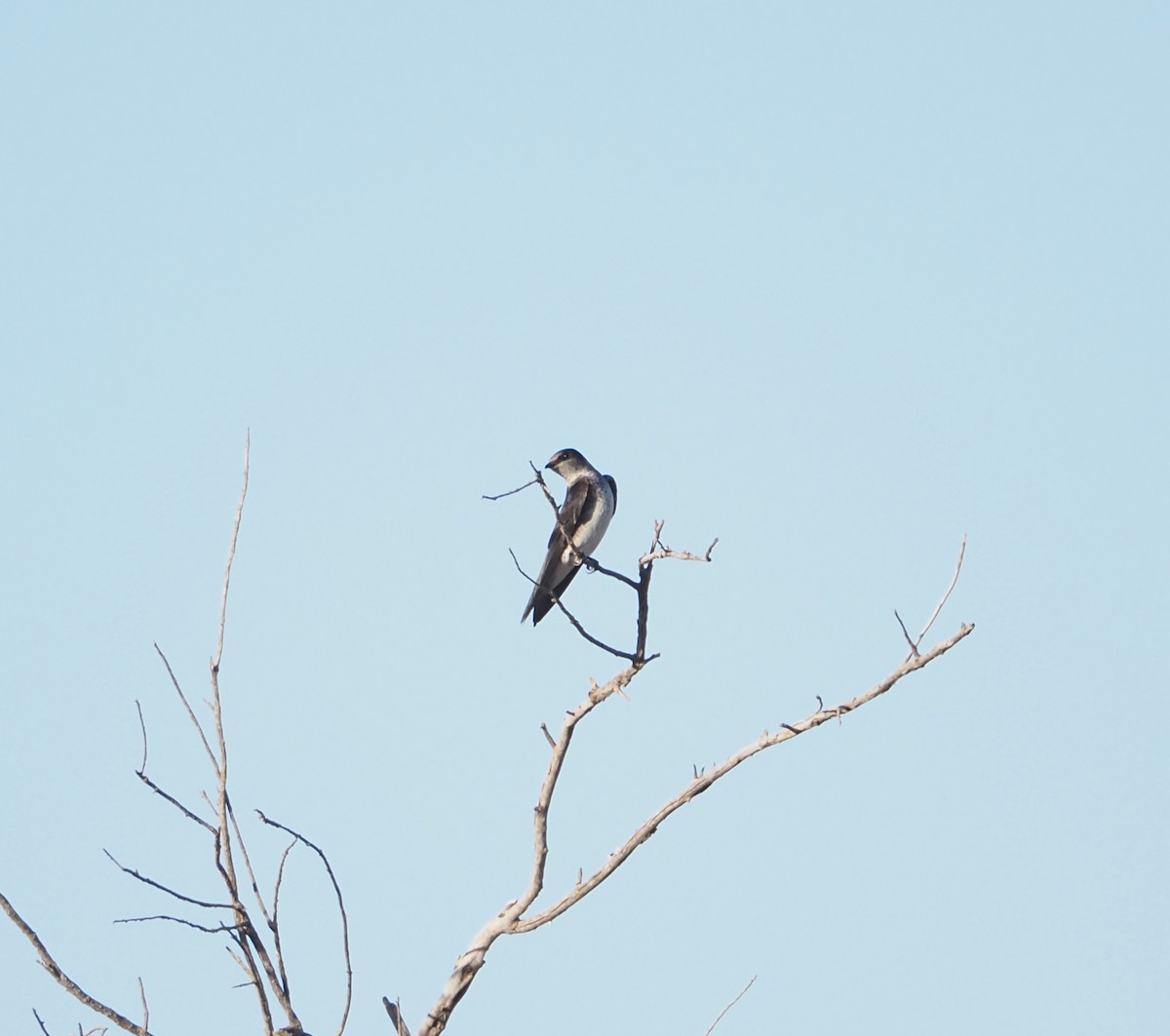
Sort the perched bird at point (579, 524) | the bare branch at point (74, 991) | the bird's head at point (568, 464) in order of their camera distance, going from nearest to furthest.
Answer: the bare branch at point (74, 991) < the perched bird at point (579, 524) < the bird's head at point (568, 464)

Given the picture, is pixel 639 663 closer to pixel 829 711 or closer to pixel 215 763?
pixel 829 711

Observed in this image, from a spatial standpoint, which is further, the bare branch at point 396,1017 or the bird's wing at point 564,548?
the bird's wing at point 564,548

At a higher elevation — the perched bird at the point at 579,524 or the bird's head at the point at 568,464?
the bird's head at the point at 568,464

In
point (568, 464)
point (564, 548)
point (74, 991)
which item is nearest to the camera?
point (74, 991)

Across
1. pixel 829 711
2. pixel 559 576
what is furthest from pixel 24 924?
pixel 559 576

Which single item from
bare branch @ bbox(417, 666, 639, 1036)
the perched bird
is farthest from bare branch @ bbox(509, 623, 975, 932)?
the perched bird

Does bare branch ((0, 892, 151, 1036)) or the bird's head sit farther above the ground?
the bird's head

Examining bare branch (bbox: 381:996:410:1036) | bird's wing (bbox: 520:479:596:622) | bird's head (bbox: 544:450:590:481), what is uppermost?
bird's head (bbox: 544:450:590:481)

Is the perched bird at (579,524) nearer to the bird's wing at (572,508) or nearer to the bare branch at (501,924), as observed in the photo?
the bird's wing at (572,508)

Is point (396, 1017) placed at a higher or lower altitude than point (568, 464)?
lower

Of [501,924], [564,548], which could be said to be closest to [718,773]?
[501,924]

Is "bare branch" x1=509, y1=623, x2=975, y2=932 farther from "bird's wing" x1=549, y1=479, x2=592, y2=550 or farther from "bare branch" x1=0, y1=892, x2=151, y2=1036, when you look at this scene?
"bird's wing" x1=549, y1=479, x2=592, y2=550

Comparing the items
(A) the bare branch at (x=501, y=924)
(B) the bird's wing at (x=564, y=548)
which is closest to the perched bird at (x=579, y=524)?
(B) the bird's wing at (x=564, y=548)

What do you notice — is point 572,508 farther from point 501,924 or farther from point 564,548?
point 501,924
